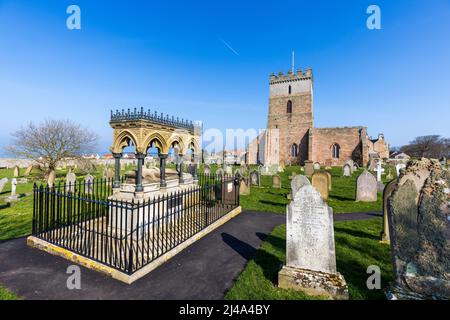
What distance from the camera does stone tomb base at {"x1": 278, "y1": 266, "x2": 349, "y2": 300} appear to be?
3.42m

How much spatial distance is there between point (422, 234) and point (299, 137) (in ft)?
116

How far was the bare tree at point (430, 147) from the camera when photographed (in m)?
57.4

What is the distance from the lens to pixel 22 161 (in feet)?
112

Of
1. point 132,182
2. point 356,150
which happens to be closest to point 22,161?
point 132,182

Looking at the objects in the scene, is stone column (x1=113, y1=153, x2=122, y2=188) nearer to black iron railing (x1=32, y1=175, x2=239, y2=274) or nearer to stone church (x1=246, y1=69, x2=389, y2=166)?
black iron railing (x1=32, y1=175, x2=239, y2=274)

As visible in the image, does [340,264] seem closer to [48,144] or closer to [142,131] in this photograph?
[142,131]

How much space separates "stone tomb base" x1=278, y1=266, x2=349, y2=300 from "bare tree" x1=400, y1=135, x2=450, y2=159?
2917 inches

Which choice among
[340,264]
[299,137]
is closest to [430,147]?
[299,137]

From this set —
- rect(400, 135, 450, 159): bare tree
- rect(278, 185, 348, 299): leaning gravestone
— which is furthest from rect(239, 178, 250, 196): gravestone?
rect(400, 135, 450, 159): bare tree

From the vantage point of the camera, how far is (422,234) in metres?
3.17

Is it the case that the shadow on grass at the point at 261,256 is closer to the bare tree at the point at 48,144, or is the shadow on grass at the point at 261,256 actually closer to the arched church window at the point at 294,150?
the bare tree at the point at 48,144
